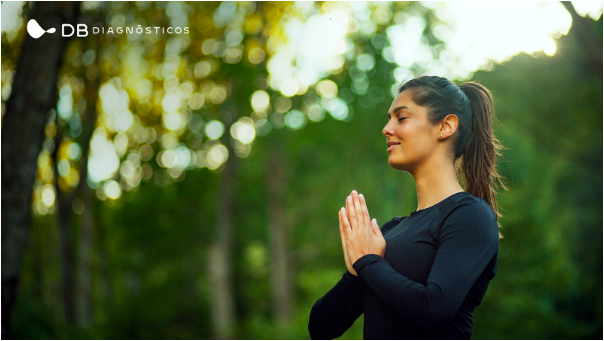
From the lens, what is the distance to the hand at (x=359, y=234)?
1.87 m

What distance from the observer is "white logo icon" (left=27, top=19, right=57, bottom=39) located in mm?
5095

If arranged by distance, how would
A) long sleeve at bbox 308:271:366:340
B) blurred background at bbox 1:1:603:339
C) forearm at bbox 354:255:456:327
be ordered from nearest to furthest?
forearm at bbox 354:255:456:327
long sleeve at bbox 308:271:366:340
blurred background at bbox 1:1:603:339

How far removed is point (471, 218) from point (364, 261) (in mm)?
453

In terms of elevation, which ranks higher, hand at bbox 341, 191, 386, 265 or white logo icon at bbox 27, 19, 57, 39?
white logo icon at bbox 27, 19, 57, 39

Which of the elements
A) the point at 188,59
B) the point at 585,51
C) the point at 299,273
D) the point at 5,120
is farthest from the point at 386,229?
the point at 299,273

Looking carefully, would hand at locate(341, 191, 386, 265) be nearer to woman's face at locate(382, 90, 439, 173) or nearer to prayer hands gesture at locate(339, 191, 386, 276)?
prayer hands gesture at locate(339, 191, 386, 276)

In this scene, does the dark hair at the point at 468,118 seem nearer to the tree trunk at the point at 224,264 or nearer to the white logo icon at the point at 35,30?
the white logo icon at the point at 35,30

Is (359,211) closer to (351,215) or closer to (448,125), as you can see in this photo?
(351,215)

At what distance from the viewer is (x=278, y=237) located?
1541 centimetres

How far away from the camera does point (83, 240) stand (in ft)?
47.2

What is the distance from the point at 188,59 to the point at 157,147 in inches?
139

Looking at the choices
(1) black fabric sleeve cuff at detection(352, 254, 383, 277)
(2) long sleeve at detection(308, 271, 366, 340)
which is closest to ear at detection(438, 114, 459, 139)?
(1) black fabric sleeve cuff at detection(352, 254, 383, 277)

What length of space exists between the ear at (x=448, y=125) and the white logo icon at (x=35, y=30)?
16.4 ft

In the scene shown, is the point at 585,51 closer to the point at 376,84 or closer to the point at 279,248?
the point at 376,84
